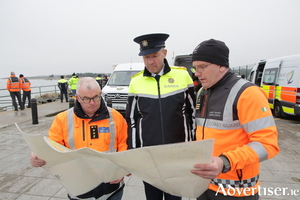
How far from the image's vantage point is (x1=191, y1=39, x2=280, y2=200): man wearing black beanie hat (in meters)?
1.10

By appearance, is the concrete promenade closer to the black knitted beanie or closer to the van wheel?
the black knitted beanie

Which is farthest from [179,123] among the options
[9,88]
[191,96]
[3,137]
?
[9,88]

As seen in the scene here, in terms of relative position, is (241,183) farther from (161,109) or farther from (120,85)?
(120,85)

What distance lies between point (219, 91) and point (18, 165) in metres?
4.28

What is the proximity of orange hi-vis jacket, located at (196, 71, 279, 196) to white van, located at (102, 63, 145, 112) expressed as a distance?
20.7ft

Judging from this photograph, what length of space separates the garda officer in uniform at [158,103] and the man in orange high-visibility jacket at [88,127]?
28cm

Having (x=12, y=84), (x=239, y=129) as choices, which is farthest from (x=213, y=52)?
(x=12, y=84)

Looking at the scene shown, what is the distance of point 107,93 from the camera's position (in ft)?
25.2

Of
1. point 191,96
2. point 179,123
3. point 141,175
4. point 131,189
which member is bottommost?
point 131,189

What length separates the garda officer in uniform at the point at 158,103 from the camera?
180 centimetres

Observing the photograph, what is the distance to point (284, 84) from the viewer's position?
7598 mm

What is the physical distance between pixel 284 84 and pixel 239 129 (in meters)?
8.03

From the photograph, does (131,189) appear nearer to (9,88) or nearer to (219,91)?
(219,91)

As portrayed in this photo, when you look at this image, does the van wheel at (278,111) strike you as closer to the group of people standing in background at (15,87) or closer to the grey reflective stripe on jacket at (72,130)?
the grey reflective stripe on jacket at (72,130)
